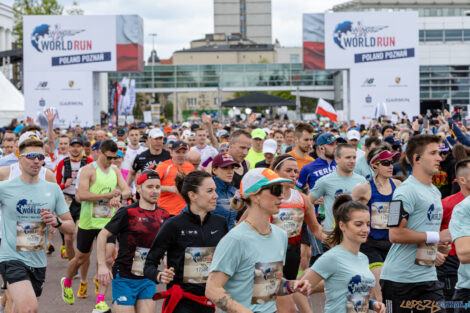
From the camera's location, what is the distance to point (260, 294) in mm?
4277

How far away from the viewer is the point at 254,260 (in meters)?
4.18

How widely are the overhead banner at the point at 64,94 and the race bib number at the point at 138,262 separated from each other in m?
37.5

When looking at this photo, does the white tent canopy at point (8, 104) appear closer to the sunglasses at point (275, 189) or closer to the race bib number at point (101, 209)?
the race bib number at point (101, 209)

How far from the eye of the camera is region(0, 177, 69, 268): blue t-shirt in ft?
21.0

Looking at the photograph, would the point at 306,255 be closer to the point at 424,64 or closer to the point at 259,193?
the point at 259,193

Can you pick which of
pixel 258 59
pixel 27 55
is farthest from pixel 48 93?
pixel 258 59

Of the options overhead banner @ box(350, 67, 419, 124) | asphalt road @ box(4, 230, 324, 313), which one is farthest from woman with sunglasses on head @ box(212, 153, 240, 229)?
overhead banner @ box(350, 67, 419, 124)

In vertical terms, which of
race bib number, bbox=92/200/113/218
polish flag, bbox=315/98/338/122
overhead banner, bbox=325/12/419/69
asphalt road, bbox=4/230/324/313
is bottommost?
asphalt road, bbox=4/230/324/313

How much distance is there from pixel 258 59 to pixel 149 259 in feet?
397

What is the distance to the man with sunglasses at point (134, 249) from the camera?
6.38 metres

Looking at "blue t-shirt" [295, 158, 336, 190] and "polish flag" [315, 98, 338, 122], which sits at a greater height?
"polish flag" [315, 98, 338, 122]

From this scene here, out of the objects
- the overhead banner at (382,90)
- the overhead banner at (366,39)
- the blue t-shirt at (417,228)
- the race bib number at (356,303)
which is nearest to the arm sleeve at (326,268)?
the race bib number at (356,303)

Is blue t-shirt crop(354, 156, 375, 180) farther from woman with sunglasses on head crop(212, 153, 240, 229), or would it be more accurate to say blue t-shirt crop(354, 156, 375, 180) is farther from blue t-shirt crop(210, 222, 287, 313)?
blue t-shirt crop(210, 222, 287, 313)

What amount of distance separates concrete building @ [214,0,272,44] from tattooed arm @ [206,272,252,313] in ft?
529
